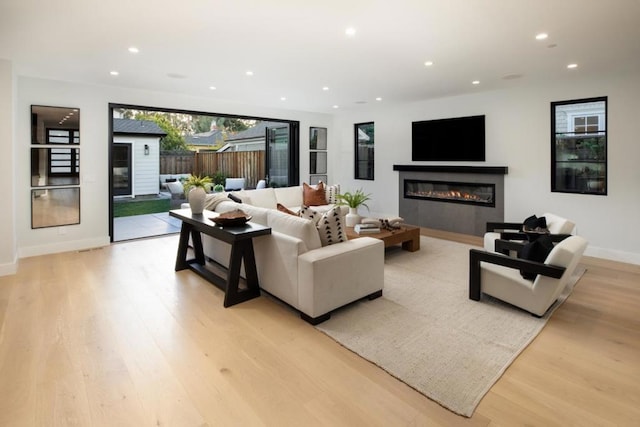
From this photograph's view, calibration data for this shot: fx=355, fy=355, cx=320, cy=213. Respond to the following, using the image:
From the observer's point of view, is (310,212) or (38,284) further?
(38,284)

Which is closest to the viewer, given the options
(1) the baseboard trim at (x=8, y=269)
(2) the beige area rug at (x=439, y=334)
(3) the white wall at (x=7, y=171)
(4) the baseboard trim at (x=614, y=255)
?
(2) the beige area rug at (x=439, y=334)

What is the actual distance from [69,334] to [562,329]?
13.3 ft

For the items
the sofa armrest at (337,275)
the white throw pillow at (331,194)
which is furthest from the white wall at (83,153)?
the sofa armrest at (337,275)

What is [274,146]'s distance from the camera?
895 centimetres

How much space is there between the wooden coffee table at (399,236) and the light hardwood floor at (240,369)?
200 cm

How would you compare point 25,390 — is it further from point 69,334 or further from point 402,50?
point 402,50

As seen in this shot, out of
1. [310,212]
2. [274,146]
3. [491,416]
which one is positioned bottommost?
[491,416]

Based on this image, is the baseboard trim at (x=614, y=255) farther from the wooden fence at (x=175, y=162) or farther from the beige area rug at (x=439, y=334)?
the wooden fence at (x=175, y=162)

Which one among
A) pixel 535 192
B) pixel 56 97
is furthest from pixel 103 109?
pixel 535 192

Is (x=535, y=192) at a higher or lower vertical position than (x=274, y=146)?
lower

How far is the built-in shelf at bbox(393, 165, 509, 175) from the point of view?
6.14 m

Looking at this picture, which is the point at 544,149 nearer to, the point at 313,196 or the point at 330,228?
the point at 313,196

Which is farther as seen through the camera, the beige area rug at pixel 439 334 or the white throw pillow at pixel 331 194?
the white throw pillow at pixel 331 194

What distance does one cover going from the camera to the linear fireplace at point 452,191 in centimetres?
650
